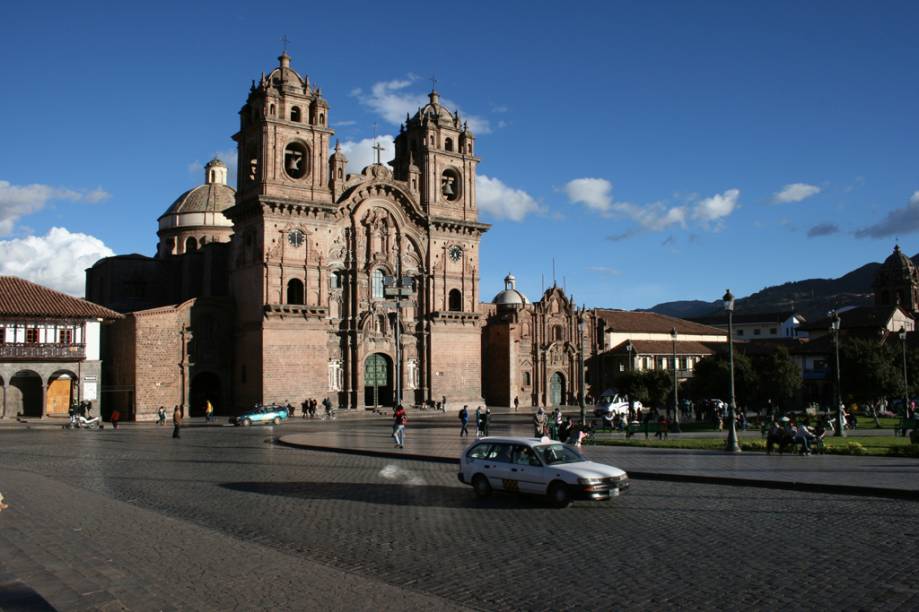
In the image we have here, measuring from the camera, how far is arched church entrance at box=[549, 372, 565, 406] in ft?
236

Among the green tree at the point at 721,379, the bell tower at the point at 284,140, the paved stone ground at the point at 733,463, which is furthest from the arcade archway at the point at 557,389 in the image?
the paved stone ground at the point at 733,463

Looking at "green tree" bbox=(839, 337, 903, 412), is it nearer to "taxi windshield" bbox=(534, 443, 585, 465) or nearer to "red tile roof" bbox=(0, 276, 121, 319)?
"taxi windshield" bbox=(534, 443, 585, 465)

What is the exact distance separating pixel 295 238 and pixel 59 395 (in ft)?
56.7

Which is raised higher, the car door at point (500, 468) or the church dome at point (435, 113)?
the church dome at point (435, 113)

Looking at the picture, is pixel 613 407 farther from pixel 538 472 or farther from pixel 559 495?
pixel 559 495

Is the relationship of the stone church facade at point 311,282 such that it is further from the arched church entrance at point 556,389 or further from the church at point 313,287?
the arched church entrance at point 556,389

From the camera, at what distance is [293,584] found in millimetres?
9859

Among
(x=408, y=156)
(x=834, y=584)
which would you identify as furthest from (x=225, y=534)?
(x=408, y=156)

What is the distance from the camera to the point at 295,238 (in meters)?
54.3

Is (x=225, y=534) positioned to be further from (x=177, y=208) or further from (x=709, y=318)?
(x=709, y=318)

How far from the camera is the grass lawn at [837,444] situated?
2452cm

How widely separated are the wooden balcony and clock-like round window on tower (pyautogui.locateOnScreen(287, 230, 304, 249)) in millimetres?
13781

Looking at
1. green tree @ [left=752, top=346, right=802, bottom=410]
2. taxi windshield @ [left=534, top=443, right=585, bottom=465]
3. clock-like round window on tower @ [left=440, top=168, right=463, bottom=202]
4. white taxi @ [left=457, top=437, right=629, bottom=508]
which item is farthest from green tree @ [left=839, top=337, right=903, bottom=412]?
taxi windshield @ [left=534, top=443, right=585, bottom=465]

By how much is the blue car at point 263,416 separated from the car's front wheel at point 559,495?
32.9m
